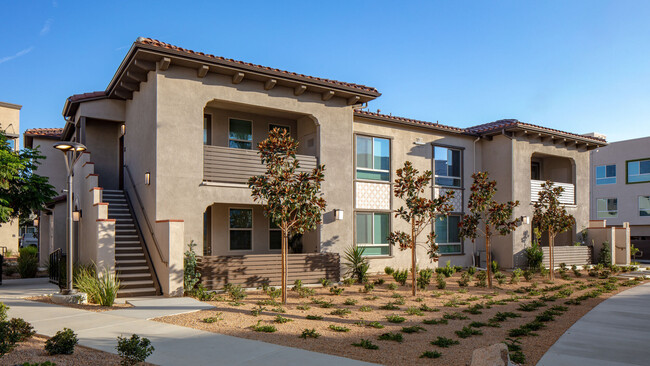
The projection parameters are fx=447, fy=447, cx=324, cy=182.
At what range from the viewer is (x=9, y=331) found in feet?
20.8

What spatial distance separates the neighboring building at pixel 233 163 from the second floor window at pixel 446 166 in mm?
65

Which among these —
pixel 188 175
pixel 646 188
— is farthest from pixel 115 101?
pixel 646 188

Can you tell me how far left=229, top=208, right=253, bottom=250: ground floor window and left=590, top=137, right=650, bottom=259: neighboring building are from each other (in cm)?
3199

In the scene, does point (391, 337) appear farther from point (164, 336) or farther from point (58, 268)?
point (58, 268)

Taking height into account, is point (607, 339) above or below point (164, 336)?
below

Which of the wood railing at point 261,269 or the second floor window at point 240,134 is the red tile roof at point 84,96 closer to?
the second floor window at point 240,134

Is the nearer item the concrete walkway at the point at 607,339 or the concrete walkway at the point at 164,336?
the concrete walkway at the point at 164,336

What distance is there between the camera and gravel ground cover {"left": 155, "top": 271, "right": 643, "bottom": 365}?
24.4 ft

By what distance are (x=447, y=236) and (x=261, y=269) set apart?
32.8 ft

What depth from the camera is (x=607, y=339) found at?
8.30m

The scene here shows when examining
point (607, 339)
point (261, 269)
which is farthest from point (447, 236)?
point (607, 339)

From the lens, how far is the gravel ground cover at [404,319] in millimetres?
7441

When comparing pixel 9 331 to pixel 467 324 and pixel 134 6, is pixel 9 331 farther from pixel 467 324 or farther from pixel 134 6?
pixel 134 6

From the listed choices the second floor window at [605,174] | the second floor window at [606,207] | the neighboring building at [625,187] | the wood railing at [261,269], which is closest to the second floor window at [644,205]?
the neighboring building at [625,187]
